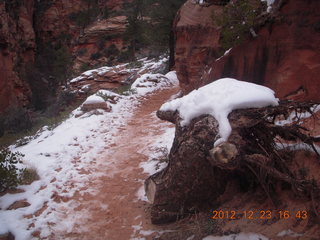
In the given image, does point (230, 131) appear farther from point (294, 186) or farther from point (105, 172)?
point (105, 172)

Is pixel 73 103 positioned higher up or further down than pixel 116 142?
further down

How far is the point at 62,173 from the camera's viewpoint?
15.3 ft

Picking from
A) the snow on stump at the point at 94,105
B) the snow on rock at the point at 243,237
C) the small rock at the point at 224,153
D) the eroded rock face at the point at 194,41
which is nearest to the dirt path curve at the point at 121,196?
the snow on rock at the point at 243,237

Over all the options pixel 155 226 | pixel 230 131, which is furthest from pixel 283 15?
pixel 155 226

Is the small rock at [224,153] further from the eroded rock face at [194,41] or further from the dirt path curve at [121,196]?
the eroded rock face at [194,41]

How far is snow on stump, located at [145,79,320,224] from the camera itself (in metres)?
2.76

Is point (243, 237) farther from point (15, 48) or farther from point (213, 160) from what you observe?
point (15, 48)

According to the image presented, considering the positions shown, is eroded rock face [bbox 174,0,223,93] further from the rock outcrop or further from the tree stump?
the rock outcrop

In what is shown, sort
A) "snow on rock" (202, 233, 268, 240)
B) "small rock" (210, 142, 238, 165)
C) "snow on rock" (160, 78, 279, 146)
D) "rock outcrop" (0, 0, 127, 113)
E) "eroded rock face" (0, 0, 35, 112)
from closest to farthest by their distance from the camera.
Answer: "snow on rock" (202, 233, 268, 240), "small rock" (210, 142, 238, 165), "snow on rock" (160, 78, 279, 146), "eroded rock face" (0, 0, 35, 112), "rock outcrop" (0, 0, 127, 113)

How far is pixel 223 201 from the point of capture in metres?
3.21

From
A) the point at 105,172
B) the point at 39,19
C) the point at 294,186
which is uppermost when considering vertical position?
the point at 39,19

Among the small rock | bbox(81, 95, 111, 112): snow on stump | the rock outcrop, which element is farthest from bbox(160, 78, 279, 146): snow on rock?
the rock outcrop

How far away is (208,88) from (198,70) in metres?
4.52

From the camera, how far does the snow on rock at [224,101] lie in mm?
2971
